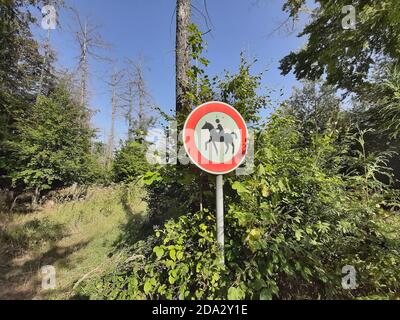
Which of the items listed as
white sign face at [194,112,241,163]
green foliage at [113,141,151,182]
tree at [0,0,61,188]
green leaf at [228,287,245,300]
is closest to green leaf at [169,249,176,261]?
green leaf at [228,287,245,300]

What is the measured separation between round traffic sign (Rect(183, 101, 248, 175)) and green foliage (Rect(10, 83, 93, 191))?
868 cm

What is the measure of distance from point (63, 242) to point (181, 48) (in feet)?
18.3

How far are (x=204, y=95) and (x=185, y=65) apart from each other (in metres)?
0.71

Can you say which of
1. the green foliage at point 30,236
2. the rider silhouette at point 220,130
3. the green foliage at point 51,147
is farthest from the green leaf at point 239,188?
the green foliage at point 51,147

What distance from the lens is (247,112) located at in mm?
2697

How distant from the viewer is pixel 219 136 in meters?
2.11

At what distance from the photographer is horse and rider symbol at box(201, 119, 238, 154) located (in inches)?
82.1

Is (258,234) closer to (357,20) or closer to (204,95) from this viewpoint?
(204,95)

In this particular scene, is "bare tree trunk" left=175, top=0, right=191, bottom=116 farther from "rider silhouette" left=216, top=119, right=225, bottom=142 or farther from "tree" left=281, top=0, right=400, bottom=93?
"tree" left=281, top=0, right=400, bottom=93

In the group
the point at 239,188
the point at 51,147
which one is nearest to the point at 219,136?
the point at 239,188

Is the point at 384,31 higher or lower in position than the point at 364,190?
higher

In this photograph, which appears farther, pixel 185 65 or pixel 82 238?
pixel 82 238
